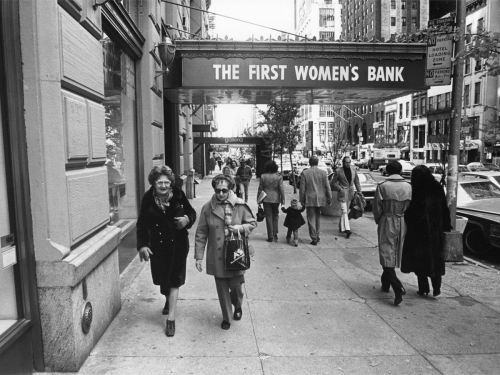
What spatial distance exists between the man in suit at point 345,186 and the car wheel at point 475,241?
8.03ft

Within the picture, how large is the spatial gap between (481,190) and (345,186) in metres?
3.02

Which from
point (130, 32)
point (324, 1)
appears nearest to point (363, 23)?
point (324, 1)

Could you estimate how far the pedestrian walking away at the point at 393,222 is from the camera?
5402 mm

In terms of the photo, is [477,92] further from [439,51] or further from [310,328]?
[310,328]

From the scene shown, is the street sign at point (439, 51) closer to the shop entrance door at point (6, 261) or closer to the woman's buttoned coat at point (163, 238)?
the woman's buttoned coat at point (163, 238)

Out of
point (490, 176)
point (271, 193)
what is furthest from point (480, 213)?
point (271, 193)

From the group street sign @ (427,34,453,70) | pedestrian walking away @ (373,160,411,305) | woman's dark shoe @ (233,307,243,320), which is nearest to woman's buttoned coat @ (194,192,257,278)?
woman's dark shoe @ (233,307,243,320)

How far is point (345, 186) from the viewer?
33.0 ft

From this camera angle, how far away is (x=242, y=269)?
437cm

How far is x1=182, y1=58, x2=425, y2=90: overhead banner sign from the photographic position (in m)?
8.63

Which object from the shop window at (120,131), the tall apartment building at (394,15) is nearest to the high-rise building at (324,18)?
the tall apartment building at (394,15)

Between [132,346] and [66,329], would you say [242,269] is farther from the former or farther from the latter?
[66,329]

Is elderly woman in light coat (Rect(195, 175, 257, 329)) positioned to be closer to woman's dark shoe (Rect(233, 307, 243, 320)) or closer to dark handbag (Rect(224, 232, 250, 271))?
dark handbag (Rect(224, 232, 250, 271))

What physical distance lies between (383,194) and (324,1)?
13978cm
